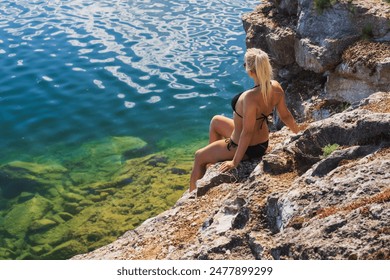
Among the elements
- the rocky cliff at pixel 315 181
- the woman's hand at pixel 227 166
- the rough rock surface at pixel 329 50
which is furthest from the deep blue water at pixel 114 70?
the woman's hand at pixel 227 166

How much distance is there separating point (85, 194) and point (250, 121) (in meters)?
8.19

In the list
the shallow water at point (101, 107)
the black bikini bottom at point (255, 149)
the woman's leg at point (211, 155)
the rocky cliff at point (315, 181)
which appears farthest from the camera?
the shallow water at point (101, 107)

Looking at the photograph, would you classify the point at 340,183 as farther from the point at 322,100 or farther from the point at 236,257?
the point at 322,100

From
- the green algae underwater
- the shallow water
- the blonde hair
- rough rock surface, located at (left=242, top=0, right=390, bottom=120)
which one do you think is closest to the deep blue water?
the shallow water

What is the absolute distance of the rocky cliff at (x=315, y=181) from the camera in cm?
593

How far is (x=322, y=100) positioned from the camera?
13.1 m

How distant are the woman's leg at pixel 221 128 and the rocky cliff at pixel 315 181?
0.80m

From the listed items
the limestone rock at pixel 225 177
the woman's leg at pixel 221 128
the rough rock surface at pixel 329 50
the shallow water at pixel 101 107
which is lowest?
the shallow water at pixel 101 107

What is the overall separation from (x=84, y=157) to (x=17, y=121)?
14.4 feet

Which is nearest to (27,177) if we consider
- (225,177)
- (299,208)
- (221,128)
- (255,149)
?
(221,128)

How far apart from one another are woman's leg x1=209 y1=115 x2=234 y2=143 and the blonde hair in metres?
1.69

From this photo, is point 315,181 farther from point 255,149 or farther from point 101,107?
point 101,107

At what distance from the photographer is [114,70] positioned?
26.0 metres

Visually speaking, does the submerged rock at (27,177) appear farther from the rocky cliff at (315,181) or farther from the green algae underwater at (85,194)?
the rocky cliff at (315,181)
